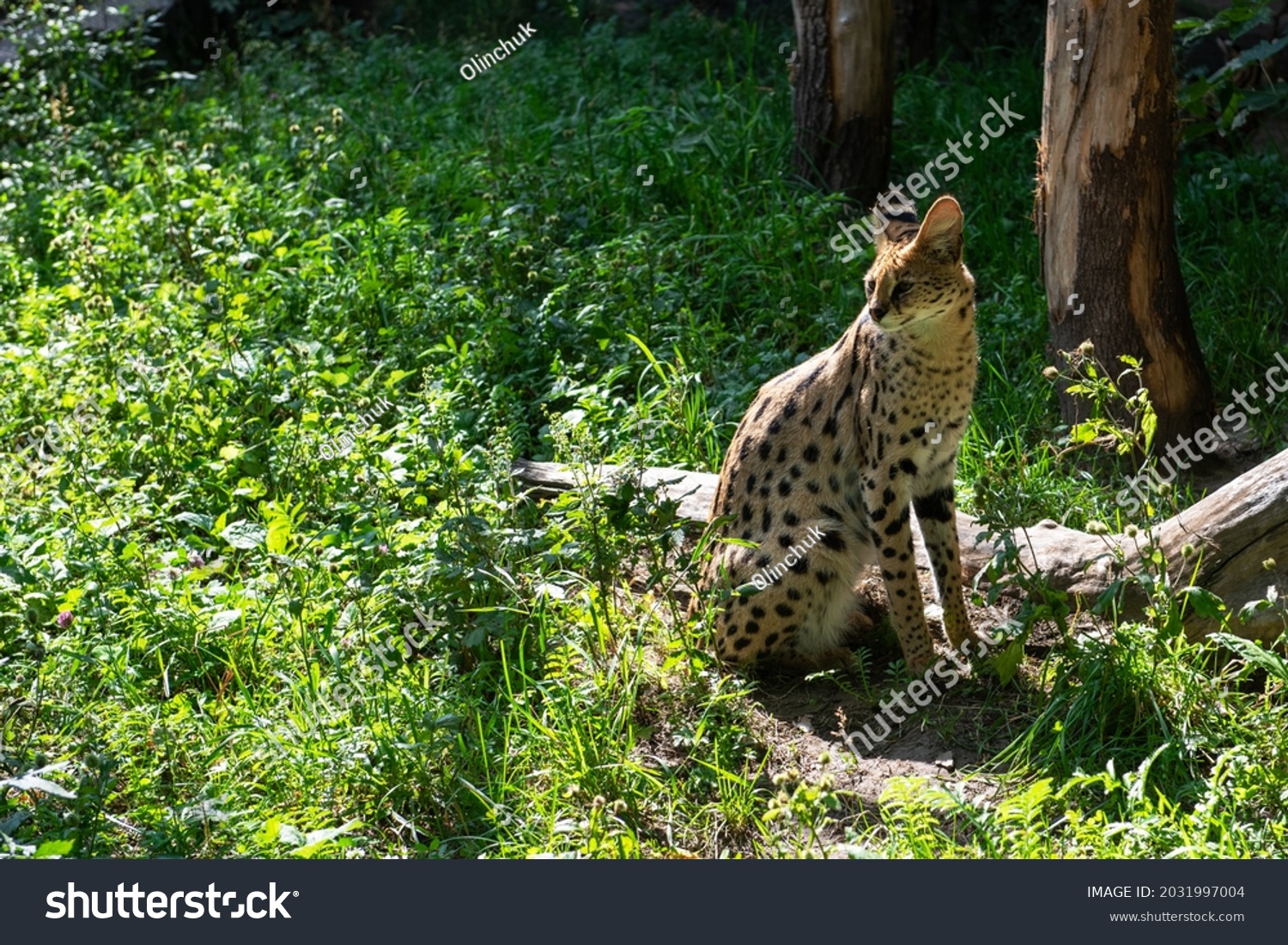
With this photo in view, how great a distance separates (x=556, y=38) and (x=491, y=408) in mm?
5842

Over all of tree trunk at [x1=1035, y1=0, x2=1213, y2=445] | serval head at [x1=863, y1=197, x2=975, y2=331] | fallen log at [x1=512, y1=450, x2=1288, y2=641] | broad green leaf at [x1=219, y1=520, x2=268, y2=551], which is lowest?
fallen log at [x1=512, y1=450, x2=1288, y2=641]

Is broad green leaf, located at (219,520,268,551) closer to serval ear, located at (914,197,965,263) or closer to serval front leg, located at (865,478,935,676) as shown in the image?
serval front leg, located at (865,478,935,676)

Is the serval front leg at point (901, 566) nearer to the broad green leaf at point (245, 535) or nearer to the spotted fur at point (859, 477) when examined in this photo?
the spotted fur at point (859, 477)

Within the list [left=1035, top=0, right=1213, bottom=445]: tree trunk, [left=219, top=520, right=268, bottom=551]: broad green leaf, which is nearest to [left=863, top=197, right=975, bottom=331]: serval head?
[left=1035, top=0, right=1213, bottom=445]: tree trunk

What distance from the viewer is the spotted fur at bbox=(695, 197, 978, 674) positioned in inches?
185

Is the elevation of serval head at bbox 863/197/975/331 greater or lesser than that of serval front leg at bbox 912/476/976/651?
greater

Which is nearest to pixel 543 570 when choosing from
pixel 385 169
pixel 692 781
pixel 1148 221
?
pixel 692 781

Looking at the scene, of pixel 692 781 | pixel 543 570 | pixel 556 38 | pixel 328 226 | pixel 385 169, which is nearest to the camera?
pixel 692 781

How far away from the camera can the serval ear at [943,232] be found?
4.45 metres

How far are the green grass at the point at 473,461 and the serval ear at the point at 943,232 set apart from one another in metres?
0.85

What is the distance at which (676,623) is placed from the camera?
16.0 ft

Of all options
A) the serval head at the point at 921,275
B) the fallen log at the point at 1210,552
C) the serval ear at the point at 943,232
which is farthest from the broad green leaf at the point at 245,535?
the serval ear at the point at 943,232

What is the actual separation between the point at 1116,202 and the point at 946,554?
1.86m

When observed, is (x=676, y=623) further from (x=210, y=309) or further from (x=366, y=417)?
(x=210, y=309)
